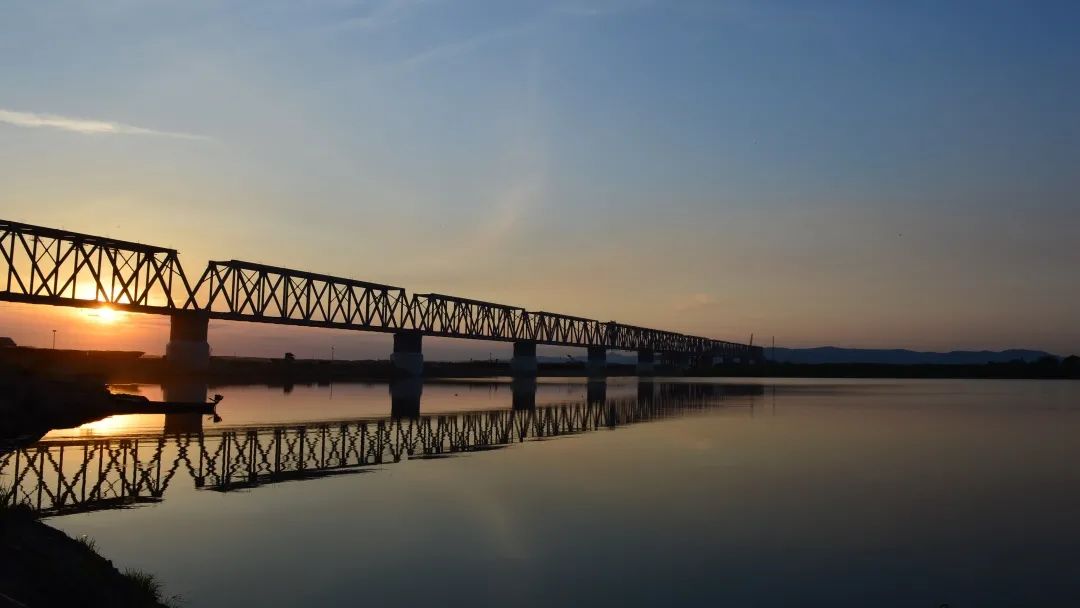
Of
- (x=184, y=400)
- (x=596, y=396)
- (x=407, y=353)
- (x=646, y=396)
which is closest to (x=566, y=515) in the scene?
(x=184, y=400)

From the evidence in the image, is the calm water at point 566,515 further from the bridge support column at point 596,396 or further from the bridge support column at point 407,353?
the bridge support column at point 407,353

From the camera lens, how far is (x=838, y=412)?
203 feet

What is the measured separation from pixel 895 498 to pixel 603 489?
26.5ft

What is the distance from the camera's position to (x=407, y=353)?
145125 mm

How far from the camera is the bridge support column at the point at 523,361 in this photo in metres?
186

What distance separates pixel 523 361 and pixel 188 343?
99602mm

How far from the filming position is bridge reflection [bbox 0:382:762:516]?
2184cm

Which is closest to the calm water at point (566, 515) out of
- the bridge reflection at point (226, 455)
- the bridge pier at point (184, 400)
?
the bridge reflection at point (226, 455)

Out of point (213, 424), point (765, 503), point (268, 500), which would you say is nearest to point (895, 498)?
point (765, 503)

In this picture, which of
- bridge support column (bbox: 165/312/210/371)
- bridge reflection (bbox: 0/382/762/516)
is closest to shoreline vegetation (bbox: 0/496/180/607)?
bridge reflection (bbox: 0/382/762/516)

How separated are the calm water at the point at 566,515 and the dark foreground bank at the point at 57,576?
1018mm

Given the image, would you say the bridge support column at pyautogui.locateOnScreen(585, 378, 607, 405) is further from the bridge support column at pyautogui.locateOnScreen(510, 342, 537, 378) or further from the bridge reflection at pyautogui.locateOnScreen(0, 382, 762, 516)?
the bridge support column at pyautogui.locateOnScreen(510, 342, 537, 378)

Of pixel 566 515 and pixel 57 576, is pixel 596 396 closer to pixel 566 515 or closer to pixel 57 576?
pixel 566 515

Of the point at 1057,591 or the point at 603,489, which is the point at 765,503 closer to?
the point at 603,489
